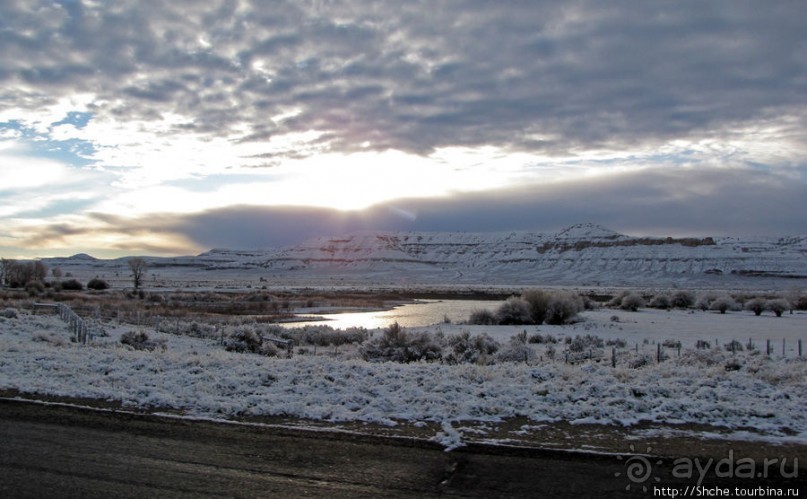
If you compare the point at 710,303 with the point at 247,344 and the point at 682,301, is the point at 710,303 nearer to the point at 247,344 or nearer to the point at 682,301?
the point at 682,301

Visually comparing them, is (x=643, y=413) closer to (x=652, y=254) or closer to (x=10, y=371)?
(x=10, y=371)

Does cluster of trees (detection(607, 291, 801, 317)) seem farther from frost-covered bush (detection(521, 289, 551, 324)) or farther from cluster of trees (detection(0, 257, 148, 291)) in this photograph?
cluster of trees (detection(0, 257, 148, 291))

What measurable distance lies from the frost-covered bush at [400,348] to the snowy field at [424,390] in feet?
20.2

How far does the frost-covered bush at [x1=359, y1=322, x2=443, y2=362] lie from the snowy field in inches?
242

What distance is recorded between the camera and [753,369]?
53.3 feet

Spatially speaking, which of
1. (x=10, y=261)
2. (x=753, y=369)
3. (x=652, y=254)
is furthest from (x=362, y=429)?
(x=652, y=254)

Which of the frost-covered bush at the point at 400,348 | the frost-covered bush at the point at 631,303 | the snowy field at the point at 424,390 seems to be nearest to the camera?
the snowy field at the point at 424,390

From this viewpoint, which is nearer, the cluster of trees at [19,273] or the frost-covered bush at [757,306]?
the frost-covered bush at [757,306]

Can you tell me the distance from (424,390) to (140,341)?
16.4 m

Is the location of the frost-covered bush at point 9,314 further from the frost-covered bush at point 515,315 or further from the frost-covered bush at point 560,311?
the frost-covered bush at point 560,311

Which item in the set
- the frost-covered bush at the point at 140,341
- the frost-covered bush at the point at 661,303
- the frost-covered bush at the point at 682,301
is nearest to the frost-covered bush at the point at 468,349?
the frost-covered bush at the point at 140,341

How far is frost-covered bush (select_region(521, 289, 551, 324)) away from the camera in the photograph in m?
40.2

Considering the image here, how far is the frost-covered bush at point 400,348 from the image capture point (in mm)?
22000

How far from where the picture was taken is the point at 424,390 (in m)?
12.2
